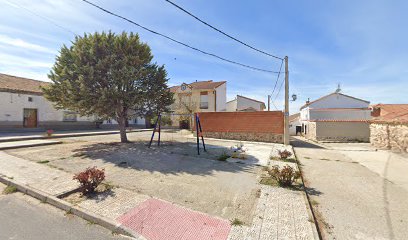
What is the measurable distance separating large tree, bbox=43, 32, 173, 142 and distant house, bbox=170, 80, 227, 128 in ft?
57.7

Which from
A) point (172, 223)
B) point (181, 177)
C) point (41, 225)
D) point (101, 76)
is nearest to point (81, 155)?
point (101, 76)

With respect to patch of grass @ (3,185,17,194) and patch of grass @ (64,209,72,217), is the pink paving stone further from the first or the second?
patch of grass @ (3,185,17,194)

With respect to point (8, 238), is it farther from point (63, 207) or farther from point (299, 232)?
point (299, 232)

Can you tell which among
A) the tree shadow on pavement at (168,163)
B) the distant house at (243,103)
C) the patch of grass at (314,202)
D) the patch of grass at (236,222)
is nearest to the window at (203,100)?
the distant house at (243,103)

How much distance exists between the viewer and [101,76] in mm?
11070

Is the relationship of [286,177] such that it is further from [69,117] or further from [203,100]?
[69,117]

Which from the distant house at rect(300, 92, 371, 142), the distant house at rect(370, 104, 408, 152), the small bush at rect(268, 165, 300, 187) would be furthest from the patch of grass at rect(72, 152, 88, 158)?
the distant house at rect(300, 92, 371, 142)

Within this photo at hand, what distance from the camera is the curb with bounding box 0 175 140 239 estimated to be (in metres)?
3.71

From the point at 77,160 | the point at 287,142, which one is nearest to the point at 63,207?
the point at 77,160

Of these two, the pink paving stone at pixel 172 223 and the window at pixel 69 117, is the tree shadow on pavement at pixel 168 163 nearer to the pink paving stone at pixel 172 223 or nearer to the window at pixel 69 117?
the pink paving stone at pixel 172 223

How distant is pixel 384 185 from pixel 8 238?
9892 millimetres

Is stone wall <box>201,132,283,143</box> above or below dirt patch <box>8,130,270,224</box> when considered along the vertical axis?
above

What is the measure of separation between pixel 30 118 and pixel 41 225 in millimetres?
22279

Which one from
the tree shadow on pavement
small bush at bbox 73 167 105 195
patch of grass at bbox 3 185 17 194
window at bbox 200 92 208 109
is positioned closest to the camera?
A: small bush at bbox 73 167 105 195
